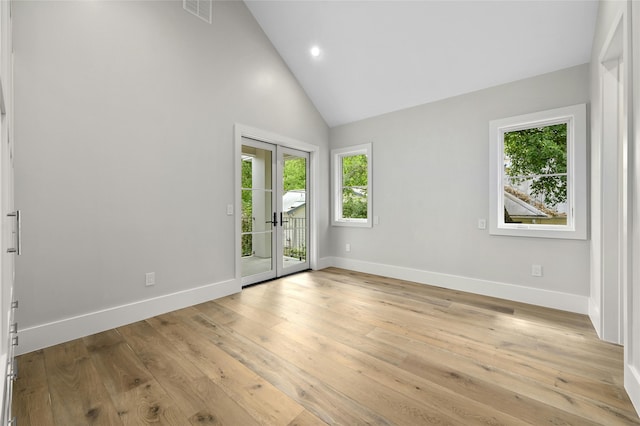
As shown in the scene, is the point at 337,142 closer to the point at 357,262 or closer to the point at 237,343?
the point at 357,262

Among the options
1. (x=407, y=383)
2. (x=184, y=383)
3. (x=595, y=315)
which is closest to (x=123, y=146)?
(x=184, y=383)

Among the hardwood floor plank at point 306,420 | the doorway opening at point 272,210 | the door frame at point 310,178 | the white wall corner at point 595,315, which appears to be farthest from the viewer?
the doorway opening at point 272,210

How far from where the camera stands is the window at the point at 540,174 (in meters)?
2.93

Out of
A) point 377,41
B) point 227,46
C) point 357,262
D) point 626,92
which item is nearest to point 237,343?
point 357,262

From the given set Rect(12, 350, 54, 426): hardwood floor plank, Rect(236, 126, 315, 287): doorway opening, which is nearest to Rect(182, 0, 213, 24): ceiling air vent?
Rect(236, 126, 315, 287): doorway opening

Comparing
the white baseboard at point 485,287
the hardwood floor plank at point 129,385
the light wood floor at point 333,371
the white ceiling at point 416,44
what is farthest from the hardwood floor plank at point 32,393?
the white ceiling at point 416,44

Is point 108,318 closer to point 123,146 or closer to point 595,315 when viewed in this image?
point 123,146

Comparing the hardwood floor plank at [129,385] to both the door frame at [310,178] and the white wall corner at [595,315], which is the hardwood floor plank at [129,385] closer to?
the door frame at [310,178]

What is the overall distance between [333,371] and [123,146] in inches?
107

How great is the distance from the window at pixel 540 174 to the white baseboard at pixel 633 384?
165 cm

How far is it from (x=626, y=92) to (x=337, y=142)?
375cm

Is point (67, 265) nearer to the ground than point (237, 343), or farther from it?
farther from it

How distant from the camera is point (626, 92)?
1.65 meters

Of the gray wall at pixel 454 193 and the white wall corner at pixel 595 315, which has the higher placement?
the gray wall at pixel 454 193
